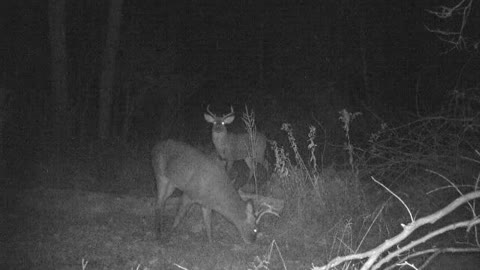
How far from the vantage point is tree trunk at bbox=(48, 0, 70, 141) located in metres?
19.1

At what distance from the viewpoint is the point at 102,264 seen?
8328 millimetres

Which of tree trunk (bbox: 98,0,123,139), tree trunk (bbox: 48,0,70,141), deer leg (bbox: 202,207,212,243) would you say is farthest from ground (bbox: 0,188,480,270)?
tree trunk (bbox: 98,0,123,139)

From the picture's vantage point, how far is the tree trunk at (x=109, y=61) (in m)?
20.2

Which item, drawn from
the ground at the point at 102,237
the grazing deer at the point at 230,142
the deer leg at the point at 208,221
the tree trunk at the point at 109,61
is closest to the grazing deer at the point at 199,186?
the deer leg at the point at 208,221

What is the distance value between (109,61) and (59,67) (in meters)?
1.56

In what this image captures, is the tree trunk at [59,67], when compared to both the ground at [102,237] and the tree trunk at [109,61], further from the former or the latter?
Answer: the ground at [102,237]

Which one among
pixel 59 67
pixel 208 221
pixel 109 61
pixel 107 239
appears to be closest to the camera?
pixel 107 239

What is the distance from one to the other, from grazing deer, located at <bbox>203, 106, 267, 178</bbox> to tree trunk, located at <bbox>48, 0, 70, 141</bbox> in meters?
5.10

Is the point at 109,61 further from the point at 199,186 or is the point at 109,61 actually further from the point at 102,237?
the point at 102,237

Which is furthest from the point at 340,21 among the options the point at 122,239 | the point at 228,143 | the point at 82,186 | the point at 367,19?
the point at 122,239

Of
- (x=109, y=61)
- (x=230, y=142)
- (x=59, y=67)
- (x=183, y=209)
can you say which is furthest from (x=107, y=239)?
(x=109, y=61)

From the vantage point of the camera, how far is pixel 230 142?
653 inches

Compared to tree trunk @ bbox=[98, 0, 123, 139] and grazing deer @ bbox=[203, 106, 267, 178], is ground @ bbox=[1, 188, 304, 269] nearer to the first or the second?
grazing deer @ bbox=[203, 106, 267, 178]

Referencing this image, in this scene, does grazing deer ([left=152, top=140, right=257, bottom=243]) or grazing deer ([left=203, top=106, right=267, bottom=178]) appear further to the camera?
grazing deer ([left=203, top=106, right=267, bottom=178])
